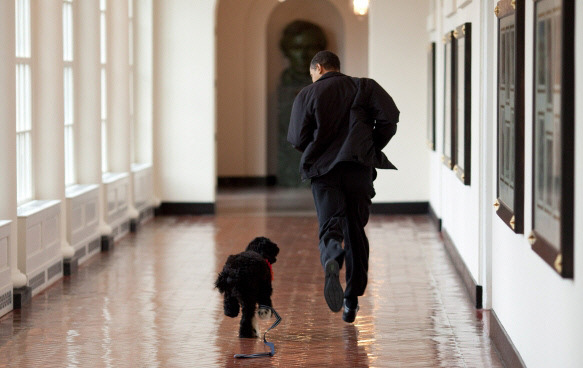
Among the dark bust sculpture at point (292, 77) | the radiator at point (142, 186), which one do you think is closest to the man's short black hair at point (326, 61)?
the radiator at point (142, 186)

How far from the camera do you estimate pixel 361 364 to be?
5.64 m

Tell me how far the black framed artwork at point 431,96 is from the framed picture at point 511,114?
6138mm

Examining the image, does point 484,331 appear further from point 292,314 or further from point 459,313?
point 292,314

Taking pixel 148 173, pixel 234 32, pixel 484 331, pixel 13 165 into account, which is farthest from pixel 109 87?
pixel 234 32

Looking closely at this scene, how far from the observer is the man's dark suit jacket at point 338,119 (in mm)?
6281

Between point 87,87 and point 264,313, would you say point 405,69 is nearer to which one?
point 87,87

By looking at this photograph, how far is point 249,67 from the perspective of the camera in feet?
60.7

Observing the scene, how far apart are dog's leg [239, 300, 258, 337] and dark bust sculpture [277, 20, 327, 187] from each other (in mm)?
12008

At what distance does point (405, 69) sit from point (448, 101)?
3.47 m

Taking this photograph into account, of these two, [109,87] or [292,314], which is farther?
[109,87]

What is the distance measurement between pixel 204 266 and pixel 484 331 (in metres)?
3.63

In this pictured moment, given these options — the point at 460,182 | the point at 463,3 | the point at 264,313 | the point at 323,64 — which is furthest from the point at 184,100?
the point at 264,313

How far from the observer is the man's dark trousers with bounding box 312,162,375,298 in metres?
6.27

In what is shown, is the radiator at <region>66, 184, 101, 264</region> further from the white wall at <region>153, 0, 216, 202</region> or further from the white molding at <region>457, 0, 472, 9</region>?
the white molding at <region>457, 0, 472, 9</region>
